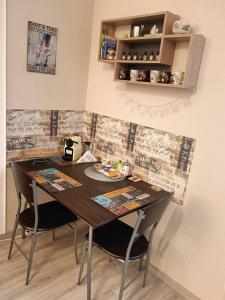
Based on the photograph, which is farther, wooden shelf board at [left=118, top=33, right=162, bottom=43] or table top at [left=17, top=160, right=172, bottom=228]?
wooden shelf board at [left=118, top=33, right=162, bottom=43]

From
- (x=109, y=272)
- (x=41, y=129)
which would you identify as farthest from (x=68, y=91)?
(x=109, y=272)

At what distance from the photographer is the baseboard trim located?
1.82 meters

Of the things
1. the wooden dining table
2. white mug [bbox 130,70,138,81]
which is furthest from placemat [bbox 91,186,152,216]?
white mug [bbox 130,70,138,81]

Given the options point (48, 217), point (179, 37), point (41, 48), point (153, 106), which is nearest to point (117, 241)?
point (48, 217)

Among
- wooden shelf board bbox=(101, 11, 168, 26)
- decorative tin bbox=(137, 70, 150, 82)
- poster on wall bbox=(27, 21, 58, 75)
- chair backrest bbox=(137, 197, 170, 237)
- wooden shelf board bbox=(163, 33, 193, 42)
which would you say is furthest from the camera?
poster on wall bbox=(27, 21, 58, 75)

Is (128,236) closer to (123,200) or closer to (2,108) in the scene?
(123,200)

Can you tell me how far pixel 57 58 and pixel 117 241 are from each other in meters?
1.58

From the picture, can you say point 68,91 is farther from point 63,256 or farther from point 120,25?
point 63,256

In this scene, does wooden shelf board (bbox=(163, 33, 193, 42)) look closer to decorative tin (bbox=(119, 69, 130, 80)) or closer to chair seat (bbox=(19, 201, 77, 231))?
decorative tin (bbox=(119, 69, 130, 80))

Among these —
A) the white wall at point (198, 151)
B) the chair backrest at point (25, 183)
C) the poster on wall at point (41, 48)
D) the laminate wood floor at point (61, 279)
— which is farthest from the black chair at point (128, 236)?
the poster on wall at point (41, 48)

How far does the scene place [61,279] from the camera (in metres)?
1.88

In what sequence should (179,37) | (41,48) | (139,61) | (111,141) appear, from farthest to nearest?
1. (111,141)
2. (41,48)
3. (139,61)
4. (179,37)

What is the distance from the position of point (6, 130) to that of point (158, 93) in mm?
1228

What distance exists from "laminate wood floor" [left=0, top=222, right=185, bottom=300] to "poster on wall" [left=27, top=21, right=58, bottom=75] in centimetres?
153
